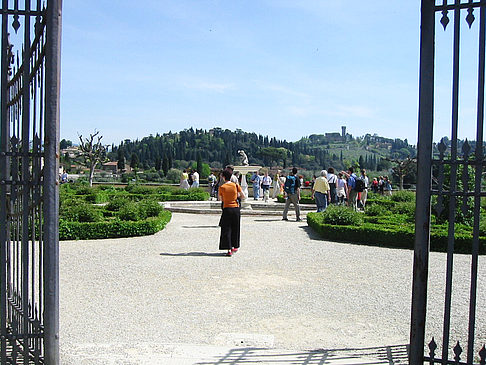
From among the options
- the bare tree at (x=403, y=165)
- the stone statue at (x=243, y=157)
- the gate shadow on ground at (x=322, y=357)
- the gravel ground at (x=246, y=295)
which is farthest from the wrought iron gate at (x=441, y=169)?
the bare tree at (x=403, y=165)

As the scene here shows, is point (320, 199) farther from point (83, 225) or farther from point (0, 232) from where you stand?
point (0, 232)

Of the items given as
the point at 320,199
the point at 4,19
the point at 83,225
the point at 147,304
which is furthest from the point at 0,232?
the point at 320,199

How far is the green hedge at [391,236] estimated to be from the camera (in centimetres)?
991

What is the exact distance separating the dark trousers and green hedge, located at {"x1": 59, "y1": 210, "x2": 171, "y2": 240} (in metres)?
2.90

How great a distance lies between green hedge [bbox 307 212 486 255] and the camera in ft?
32.5

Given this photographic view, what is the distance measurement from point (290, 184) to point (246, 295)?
765 cm

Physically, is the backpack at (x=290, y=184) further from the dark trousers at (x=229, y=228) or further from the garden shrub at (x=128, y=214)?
the dark trousers at (x=229, y=228)

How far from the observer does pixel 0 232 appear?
12.5 ft

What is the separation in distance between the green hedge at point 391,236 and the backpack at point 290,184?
7.06 ft

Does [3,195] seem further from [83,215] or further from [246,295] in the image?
[83,215]

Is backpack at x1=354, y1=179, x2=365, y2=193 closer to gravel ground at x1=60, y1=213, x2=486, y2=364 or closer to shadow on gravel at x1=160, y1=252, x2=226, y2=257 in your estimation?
gravel ground at x1=60, y1=213, x2=486, y2=364

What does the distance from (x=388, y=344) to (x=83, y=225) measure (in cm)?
760

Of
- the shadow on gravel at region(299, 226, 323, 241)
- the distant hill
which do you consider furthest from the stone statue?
the distant hill

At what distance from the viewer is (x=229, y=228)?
8.94 m
